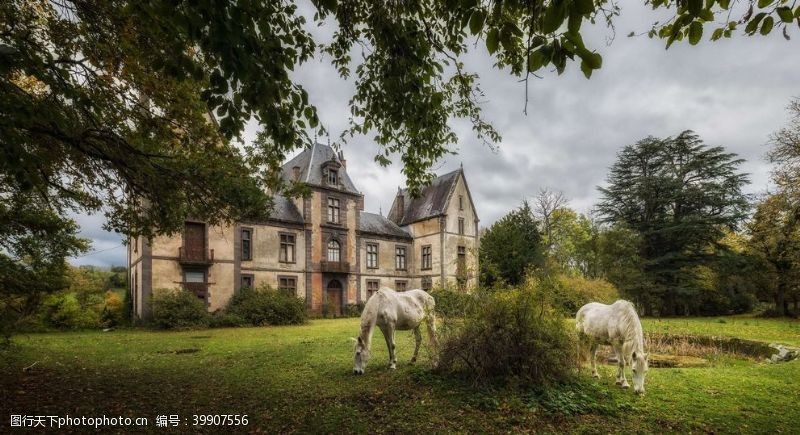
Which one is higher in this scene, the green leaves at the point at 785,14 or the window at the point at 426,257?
the green leaves at the point at 785,14

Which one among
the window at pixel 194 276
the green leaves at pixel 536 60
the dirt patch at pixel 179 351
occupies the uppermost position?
the green leaves at pixel 536 60

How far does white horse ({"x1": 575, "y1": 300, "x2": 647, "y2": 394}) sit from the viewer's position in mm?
6894

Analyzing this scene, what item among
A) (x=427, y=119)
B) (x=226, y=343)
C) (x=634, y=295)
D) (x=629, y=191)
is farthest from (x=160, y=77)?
(x=629, y=191)

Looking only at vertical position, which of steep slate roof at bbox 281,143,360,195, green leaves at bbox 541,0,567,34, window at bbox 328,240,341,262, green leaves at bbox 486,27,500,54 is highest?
steep slate roof at bbox 281,143,360,195

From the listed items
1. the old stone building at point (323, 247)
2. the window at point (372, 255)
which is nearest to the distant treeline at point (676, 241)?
the old stone building at point (323, 247)

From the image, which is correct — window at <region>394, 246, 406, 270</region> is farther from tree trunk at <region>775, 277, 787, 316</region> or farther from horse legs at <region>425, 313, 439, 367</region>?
tree trunk at <region>775, 277, 787, 316</region>

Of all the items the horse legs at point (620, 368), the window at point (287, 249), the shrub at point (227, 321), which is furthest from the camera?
the window at point (287, 249)

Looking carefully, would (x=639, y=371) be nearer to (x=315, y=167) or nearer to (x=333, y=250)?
(x=333, y=250)

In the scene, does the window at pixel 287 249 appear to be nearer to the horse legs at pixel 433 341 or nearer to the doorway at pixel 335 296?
the doorway at pixel 335 296

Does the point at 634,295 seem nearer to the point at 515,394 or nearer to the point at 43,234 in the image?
the point at 515,394

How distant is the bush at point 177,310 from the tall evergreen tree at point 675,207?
28.4 metres

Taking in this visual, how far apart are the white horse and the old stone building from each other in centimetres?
1168

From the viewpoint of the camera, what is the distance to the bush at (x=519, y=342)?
22.3 ft

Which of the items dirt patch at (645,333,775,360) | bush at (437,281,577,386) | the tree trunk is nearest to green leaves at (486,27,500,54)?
bush at (437,281,577,386)
